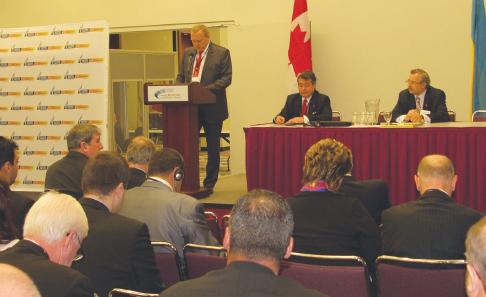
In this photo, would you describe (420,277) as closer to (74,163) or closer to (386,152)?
(74,163)

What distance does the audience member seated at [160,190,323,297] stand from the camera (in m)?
1.77

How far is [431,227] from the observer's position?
318cm

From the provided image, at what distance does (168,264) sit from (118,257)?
34 centimetres

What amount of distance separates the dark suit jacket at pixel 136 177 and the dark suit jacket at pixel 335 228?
1.40m

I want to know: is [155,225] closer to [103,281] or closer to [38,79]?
[103,281]

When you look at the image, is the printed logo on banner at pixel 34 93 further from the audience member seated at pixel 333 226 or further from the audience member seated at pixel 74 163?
the audience member seated at pixel 333 226

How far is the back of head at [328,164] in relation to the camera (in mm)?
3598

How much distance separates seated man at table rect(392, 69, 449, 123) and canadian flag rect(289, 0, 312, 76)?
7.09 feet

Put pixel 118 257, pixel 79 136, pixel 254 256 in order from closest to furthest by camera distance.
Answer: pixel 254 256, pixel 118 257, pixel 79 136

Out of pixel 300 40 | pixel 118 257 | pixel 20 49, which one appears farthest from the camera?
pixel 300 40

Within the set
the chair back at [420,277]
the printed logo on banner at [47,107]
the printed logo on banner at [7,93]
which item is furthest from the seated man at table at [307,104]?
the chair back at [420,277]

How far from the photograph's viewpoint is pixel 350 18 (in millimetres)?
8797

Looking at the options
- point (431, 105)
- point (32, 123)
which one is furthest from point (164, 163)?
point (32, 123)

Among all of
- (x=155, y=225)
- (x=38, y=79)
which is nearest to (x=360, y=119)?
(x=155, y=225)
